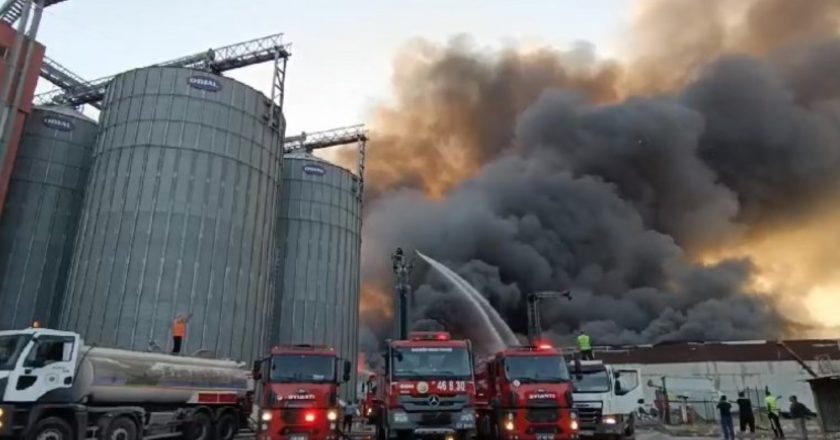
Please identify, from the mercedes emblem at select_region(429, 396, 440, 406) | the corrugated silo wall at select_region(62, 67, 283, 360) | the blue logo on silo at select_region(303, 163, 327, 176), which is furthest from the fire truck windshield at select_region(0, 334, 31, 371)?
the blue logo on silo at select_region(303, 163, 327, 176)

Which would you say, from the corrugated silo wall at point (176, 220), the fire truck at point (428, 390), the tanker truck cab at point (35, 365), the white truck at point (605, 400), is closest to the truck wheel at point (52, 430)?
the tanker truck cab at point (35, 365)

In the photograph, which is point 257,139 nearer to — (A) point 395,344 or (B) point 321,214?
(B) point 321,214

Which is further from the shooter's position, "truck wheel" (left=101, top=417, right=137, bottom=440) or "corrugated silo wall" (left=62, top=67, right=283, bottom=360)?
"corrugated silo wall" (left=62, top=67, right=283, bottom=360)

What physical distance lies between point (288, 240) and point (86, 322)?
12.7 m

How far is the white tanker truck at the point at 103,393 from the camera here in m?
12.9

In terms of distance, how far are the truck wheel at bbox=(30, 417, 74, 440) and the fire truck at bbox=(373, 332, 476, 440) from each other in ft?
24.9

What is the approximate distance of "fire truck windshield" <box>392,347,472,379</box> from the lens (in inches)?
572

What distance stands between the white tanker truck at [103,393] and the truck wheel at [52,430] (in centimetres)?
2

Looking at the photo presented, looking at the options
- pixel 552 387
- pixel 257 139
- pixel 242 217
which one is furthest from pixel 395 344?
pixel 257 139

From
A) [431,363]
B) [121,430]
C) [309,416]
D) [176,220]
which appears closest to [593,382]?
[431,363]

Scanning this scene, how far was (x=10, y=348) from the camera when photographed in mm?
13055

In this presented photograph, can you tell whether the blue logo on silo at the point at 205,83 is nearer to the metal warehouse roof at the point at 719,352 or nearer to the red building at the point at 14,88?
the red building at the point at 14,88

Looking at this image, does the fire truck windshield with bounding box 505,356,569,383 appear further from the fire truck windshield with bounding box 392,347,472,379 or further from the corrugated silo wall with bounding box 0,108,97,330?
the corrugated silo wall with bounding box 0,108,97,330

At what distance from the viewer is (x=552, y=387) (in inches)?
605
